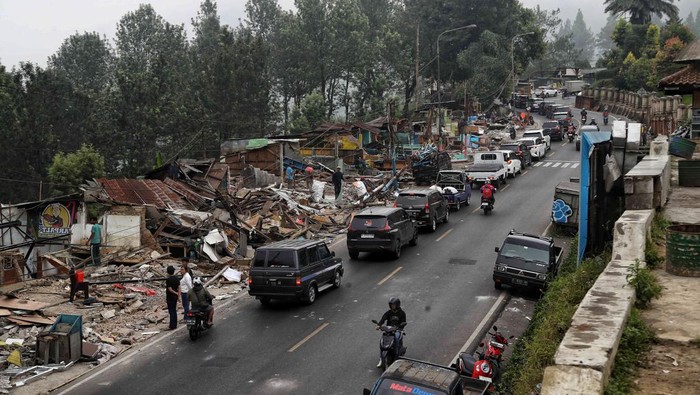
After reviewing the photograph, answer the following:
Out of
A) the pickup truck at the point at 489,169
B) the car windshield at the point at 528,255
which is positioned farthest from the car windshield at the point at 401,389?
the pickup truck at the point at 489,169

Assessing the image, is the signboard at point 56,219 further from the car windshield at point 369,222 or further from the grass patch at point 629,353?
the grass patch at point 629,353

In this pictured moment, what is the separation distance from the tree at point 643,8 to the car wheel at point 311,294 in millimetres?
77596

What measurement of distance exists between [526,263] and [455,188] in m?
14.4

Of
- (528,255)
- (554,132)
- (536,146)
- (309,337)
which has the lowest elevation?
(309,337)

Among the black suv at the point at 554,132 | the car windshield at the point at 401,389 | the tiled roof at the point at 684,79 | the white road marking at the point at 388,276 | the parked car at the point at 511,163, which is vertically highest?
the tiled roof at the point at 684,79

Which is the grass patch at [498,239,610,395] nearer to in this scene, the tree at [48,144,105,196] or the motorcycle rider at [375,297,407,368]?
the motorcycle rider at [375,297,407,368]

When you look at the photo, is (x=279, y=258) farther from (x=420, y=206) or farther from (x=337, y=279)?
(x=420, y=206)

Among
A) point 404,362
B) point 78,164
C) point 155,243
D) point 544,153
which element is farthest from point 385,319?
point 544,153

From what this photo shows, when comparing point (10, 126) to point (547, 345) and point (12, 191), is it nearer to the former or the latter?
point (12, 191)

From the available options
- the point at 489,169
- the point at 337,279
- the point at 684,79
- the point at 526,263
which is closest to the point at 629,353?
the point at 526,263

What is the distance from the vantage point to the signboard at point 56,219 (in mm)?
26391

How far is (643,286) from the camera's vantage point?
1095cm

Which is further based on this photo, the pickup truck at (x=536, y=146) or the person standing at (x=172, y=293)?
the pickup truck at (x=536, y=146)

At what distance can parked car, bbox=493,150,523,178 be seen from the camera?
4234cm
